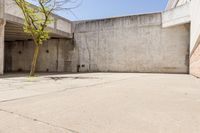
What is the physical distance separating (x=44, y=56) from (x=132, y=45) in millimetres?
8673

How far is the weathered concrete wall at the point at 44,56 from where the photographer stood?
17.8 metres

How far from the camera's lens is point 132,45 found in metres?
15.6

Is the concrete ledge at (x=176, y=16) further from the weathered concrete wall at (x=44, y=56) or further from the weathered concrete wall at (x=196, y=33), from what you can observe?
the weathered concrete wall at (x=44, y=56)

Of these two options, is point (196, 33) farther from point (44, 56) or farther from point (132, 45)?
point (44, 56)

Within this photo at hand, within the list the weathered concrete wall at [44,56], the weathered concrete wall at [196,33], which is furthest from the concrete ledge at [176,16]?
the weathered concrete wall at [44,56]

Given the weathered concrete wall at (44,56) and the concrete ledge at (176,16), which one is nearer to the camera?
the concrete ledge at (176,16)

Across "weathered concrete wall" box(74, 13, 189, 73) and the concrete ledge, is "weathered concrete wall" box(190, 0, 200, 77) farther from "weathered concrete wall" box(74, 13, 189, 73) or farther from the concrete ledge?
"weathered concrete wall" box(74, 13, 189, 73)

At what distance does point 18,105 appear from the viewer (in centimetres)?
323

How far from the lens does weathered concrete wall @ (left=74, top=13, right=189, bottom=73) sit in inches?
550

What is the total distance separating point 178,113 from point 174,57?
478 inches

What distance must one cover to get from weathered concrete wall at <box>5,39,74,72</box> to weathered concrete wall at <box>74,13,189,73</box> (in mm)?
1251

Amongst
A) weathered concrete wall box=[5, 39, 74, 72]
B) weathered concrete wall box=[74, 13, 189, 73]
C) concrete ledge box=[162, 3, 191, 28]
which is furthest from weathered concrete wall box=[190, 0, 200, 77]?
weathered concrete wall box=[5, 39, 74, 72]

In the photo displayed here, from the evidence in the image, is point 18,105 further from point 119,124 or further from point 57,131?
point 119,124

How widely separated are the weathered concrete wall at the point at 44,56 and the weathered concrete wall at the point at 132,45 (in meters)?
1.25
